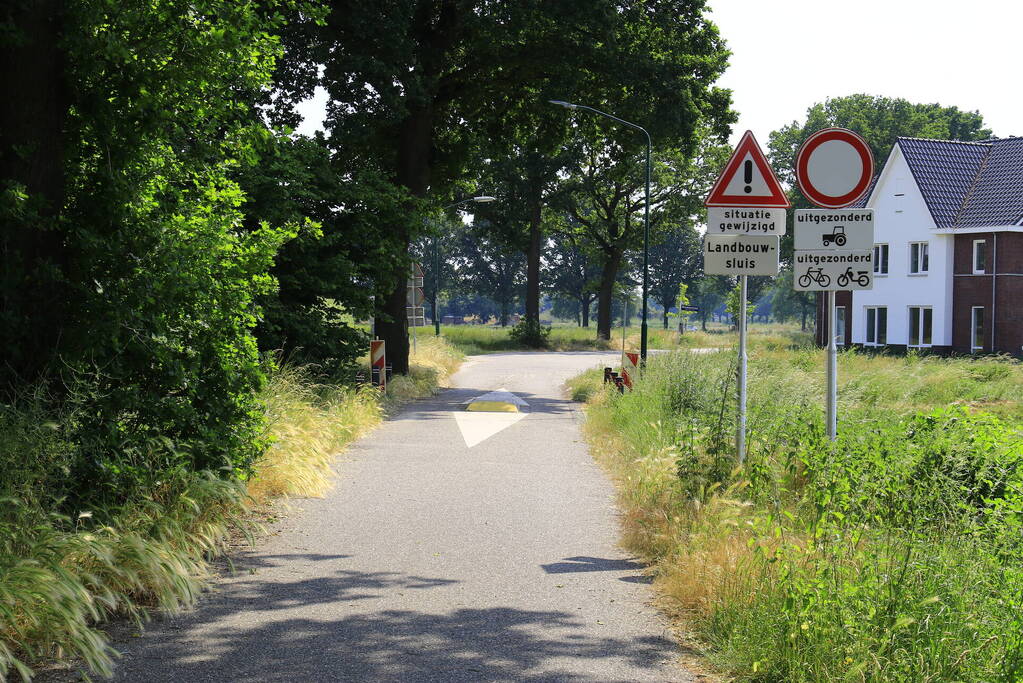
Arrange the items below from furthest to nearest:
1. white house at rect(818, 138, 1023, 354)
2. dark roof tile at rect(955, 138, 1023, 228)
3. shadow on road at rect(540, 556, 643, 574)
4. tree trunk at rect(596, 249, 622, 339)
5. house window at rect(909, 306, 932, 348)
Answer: tree trunk at rect(596, 249, 622, 339), house window at rect(909, 306, 932, 348), dark roof tile at rect(955, 138, 1023, 228), white house at rect(818, 138, 1023, 354), shadow on road at rect(540, 556, 643, 574)

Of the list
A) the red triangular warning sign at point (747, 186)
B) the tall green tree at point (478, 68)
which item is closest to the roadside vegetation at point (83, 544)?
the red triangular warning sign at point (747, 186)

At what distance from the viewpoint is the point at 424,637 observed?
18.5ft

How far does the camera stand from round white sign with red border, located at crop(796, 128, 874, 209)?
806 cm

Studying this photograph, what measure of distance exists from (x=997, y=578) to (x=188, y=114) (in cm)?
633

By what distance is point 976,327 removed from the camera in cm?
4172

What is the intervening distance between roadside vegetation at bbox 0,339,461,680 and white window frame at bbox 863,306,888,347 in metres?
41.6

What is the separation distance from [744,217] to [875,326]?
4068cm

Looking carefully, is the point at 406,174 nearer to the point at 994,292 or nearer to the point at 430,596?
the point at 430,596

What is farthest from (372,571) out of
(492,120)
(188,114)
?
(492,120)

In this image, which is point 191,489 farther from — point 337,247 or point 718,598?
point 337,247

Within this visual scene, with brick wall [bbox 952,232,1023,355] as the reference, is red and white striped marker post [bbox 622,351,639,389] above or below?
below

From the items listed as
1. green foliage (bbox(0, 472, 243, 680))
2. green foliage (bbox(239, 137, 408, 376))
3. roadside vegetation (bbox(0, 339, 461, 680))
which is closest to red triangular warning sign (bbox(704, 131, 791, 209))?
roadside vegetation (bbox(0, 339, 461, 680))

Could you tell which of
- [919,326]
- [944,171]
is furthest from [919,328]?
[944,171]

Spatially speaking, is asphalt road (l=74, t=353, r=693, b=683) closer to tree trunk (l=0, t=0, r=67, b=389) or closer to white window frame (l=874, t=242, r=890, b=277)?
tree trunk (l=0, t=0, r=67, b=389)
